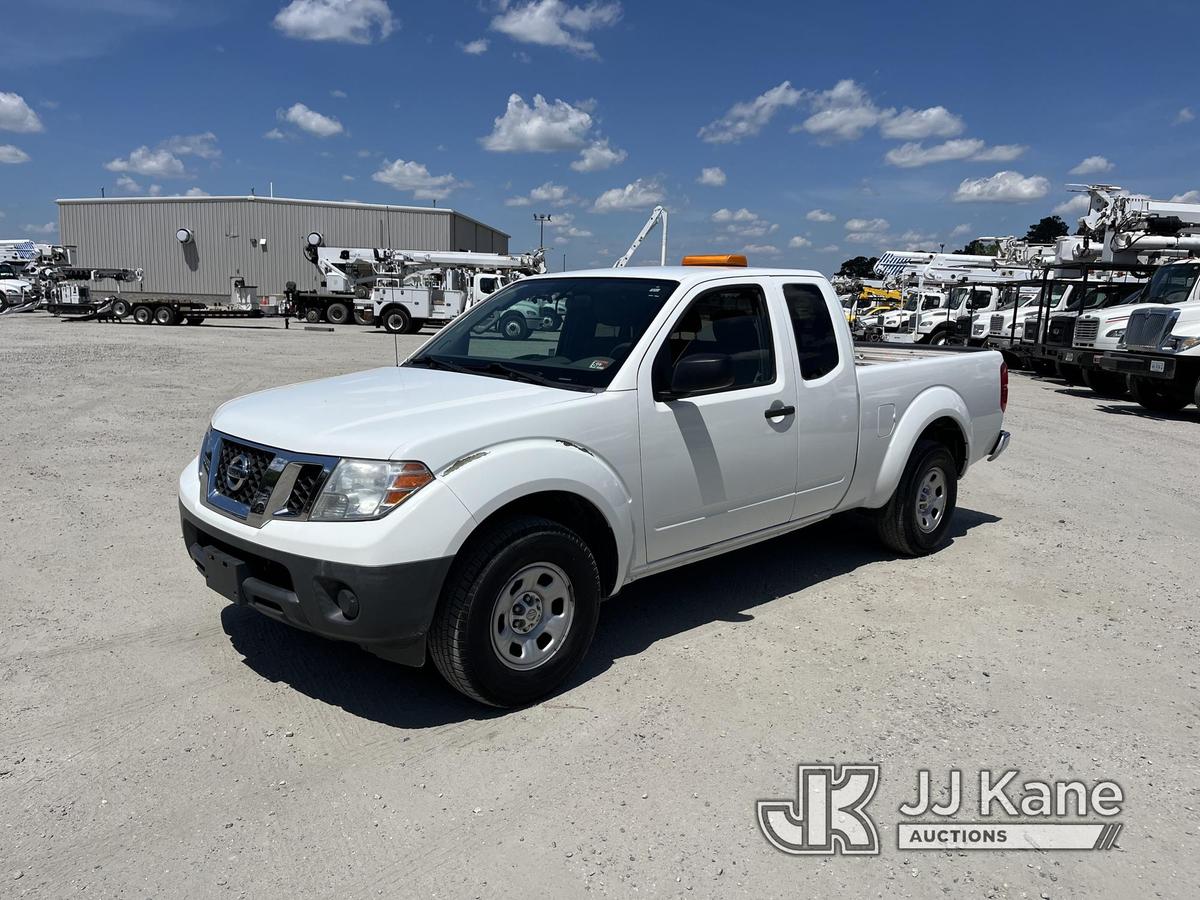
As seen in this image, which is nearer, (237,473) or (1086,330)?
(237,473)

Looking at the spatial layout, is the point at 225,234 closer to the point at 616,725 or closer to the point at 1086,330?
the point at 1086,330

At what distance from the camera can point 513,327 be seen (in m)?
4.86

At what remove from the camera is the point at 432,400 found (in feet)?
12.7

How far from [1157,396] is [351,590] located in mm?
15607

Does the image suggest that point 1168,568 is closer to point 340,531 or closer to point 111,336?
point 340,531

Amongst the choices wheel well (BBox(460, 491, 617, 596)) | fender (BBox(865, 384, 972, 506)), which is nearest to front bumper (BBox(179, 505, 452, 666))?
wheel well (BBox(460, 491, 617, 596))

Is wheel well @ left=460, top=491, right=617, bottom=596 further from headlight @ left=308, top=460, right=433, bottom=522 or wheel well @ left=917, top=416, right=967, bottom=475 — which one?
wheel well @ left=917, top=416, right=967, bottom=475

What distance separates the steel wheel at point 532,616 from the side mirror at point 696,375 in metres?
1.00

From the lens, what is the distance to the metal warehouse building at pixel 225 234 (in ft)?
169

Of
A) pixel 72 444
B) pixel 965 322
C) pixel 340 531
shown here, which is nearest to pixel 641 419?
pixel 340 531

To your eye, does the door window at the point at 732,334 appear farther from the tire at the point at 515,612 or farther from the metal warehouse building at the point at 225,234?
the metal warehouse building at the point at 225,234

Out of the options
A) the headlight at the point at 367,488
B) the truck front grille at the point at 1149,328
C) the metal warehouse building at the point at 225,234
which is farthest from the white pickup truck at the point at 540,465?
the metal warehouse building at the point at 225,234

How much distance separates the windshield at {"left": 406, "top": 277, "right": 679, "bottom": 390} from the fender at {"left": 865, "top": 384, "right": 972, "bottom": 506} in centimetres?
204

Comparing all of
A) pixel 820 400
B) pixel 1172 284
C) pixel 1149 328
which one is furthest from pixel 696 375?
pixel 1172 284
